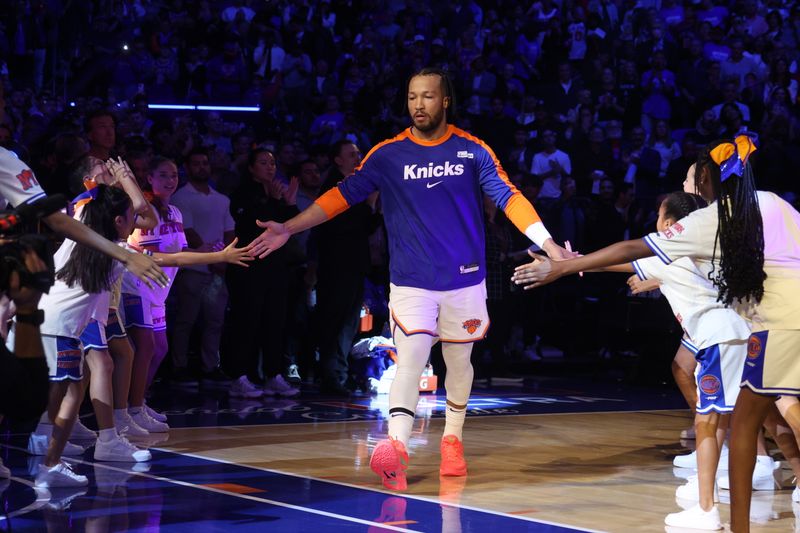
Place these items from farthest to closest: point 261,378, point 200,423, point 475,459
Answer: point 261,378, point 200,423, point 475,459

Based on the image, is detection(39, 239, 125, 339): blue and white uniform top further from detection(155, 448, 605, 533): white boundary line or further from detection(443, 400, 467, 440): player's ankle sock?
detection(443, 400, 467, 440): player's ankle sock

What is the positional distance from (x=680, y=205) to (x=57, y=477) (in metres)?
3.67

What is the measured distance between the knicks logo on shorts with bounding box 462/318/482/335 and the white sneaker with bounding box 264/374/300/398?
153 inches

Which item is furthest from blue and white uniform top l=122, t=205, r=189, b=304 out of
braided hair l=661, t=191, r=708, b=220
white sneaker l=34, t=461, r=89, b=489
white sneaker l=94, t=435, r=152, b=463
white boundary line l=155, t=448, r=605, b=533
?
braided hair l=661, t=191, r=708, b=220

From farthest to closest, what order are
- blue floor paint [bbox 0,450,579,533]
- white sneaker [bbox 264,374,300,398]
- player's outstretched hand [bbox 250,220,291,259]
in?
white sneaker [bbox 264,374,300,398], player's outstretched hand [bbox 250,220,291,259], blue floor paint [bbox 0,450,579,533]

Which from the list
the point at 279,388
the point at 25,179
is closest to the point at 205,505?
the point at 25,179

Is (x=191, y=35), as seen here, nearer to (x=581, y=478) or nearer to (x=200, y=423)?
(x=200, y=423)

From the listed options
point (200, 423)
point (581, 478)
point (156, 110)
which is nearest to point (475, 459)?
point (581, 478)

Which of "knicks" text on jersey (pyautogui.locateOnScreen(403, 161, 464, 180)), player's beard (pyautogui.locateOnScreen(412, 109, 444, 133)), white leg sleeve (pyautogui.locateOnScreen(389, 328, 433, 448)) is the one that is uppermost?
player's beard (pyautogui.locateOnScreen(412, 109, 444, 133))

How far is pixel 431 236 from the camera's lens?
6.56 metres

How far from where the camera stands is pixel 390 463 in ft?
20.2

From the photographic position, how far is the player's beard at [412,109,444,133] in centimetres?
663

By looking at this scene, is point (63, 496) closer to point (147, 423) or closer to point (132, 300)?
point (147, 423)

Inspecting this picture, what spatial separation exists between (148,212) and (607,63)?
37.0 ft
